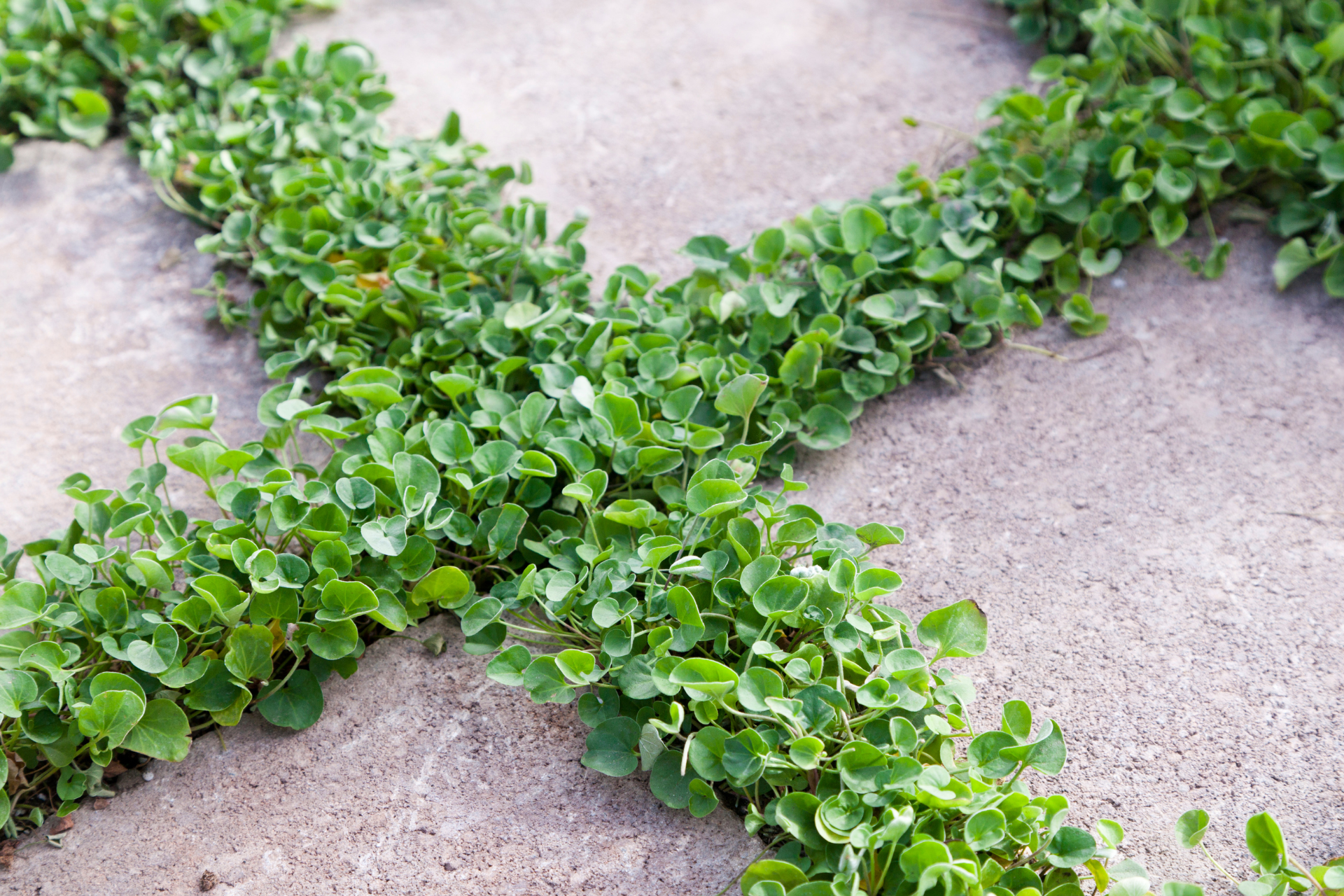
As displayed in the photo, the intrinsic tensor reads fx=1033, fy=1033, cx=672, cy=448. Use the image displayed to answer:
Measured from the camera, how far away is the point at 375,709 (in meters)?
1.61

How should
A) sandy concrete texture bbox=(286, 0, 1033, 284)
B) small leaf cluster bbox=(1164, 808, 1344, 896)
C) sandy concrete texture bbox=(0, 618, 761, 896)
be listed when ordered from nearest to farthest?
small leaf cluster bbox=(1164, 808, 1344, 896)
sandy concrete texture bbox=(0, 618, 761, 896)
sandy concrete texture bbox=(286, 0, 1033, 284)

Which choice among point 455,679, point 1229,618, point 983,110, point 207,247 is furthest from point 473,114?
point 1229,618

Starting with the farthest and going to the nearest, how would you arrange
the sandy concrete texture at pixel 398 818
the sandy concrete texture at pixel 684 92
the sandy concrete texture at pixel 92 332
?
the sandy concrete texture at pixel 684 92
the sandy concrete texture at pixel 92 332
the sandy concrete texture at pixel 398 818

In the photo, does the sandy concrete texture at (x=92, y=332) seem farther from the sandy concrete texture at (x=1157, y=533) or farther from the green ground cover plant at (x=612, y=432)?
the sandy concrete texture at (x=1157, y=533)

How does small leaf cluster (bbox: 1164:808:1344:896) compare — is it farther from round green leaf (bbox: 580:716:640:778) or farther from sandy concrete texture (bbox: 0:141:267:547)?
sandy concrete texture (bbox: 0:141:267:547)

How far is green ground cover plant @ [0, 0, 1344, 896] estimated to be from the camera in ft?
4.60

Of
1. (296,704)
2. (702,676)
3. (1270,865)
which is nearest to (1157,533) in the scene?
(1270,865)

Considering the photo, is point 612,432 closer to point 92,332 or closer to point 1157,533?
point 1157,533

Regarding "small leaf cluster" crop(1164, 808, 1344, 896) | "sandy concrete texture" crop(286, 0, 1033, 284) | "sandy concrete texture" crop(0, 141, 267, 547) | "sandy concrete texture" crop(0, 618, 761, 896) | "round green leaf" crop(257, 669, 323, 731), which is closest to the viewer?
"small leaf cluster" crop(1164, 808, 1344, 896)

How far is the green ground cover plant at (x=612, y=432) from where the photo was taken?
140 cm

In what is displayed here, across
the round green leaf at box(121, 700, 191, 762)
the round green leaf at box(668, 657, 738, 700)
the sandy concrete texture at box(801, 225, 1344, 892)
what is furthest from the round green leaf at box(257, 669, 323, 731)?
the sandy concrete texture at box(801, 225, 1344, 892)

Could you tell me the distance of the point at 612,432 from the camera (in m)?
1.72

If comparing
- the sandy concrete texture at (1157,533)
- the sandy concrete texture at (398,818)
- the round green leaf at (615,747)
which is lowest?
the sandy concrete texture at (398,818)

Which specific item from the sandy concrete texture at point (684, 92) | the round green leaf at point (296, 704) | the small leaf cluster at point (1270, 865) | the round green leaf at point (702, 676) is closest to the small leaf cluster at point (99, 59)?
the sandy concrete texture at point (684, 92)
